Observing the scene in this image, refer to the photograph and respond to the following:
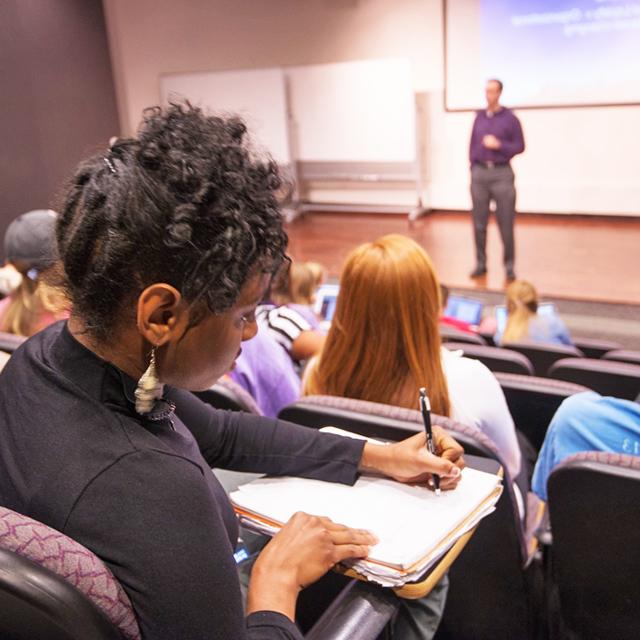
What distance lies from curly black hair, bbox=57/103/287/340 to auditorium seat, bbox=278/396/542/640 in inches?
22.8

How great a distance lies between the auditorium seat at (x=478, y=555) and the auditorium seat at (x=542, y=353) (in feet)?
4.25

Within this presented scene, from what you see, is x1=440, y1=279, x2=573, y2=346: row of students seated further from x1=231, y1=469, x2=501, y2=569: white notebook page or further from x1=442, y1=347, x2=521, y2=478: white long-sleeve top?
x1=231, y1=469, x2=501, y2=569: white notebook page

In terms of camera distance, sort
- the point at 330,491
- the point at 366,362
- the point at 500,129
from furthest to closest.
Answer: the point at 500,129, the point at 366,362, the point at 330,491

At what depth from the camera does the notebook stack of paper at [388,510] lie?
0.85 metres

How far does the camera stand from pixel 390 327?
4.69ft

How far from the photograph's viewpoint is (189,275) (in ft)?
2.27

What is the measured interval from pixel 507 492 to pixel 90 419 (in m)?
0.79

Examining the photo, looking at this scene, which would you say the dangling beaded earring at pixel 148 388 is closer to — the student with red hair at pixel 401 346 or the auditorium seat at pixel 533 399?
the student with red hair at pixel 401 346

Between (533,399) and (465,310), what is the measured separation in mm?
2156

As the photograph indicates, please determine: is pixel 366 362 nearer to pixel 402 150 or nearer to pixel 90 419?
pixel 90 419

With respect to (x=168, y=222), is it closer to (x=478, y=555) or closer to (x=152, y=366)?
(x=152, y=366)

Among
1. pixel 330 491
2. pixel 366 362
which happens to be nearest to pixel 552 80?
pixel 366 362

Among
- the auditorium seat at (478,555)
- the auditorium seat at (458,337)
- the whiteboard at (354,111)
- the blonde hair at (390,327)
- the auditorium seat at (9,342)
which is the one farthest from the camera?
the whiteboard at (354,111)

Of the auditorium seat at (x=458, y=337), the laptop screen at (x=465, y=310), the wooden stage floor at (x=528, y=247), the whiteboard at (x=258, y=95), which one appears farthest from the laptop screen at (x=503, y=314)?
the whiteboard at (x=258, y=95)
